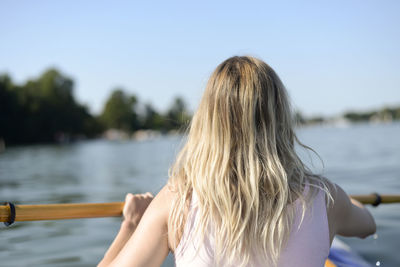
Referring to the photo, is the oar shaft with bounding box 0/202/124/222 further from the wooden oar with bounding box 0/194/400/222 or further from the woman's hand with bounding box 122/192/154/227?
the woman's hand with bounding box 122/192/154/227

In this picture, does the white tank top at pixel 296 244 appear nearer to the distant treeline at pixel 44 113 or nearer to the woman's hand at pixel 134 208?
the woman's hand at pixel 134 208

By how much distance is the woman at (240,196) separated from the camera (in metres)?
1.33

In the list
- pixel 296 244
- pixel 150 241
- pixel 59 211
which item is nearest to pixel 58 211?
pixel 59 211

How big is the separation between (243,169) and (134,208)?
0.59 metres

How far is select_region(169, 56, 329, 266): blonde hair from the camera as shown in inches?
52.3

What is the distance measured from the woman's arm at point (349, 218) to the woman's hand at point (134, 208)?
2.51 ft

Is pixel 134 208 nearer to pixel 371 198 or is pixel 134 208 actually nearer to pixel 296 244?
pixel 296 244

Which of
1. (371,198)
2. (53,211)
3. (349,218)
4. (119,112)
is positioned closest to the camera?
(349,218)

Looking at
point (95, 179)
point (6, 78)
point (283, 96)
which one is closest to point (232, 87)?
point (283, 96)

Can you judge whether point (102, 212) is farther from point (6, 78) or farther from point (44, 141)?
point (44, 141)

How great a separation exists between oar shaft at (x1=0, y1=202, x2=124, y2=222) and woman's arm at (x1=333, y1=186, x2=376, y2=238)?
112 centimetres

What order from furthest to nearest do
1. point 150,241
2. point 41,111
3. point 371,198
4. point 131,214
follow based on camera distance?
point 41,111, point 371,198, point 131,214, point 150,241

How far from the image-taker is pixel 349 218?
5.22 feet

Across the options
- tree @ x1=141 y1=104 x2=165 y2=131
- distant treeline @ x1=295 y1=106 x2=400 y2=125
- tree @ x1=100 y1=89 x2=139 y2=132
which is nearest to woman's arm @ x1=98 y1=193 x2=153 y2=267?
tree @ x1=100 y1=89 x2=139 y2=132
